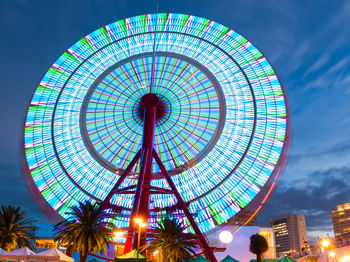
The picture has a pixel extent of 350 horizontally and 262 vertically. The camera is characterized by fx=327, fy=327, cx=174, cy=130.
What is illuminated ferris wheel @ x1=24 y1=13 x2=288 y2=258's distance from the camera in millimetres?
36969

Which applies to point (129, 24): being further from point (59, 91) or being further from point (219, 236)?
point (219, 236)

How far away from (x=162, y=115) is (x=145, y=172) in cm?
950

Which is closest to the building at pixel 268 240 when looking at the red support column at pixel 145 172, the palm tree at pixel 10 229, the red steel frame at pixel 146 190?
the red steel frame at pixel 146 190

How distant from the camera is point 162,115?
39125mm

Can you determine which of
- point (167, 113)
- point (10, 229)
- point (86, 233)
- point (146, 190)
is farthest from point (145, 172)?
point (10, 229)

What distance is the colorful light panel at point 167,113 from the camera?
37.1m

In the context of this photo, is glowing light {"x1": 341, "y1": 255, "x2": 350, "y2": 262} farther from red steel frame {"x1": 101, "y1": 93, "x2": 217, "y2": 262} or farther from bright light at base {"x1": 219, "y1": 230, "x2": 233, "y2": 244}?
bright light at base {"x1": 219, "y1": 230, "x2": 233, "y2": 244}

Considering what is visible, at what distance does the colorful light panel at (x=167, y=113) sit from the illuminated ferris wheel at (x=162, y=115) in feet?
0.39

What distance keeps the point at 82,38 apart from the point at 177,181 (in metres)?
21.2

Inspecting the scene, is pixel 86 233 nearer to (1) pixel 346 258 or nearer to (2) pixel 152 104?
(2) pixel 152 104

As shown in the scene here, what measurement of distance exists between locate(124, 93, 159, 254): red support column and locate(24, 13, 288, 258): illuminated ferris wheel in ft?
9.20

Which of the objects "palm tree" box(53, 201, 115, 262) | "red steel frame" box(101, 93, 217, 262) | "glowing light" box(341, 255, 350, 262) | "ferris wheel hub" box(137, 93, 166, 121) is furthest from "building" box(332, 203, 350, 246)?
"palm tree" box(53, 201, 115, 262)

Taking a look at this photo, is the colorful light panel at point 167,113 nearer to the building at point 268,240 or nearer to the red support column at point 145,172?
the red support column at point 145,172

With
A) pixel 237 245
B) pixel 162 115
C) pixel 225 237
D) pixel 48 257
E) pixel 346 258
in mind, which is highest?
pixel 162 115
